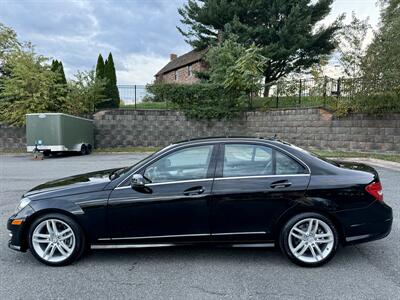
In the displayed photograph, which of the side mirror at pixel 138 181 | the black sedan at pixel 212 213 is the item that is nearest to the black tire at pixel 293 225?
the black sedan at pixel 212 213

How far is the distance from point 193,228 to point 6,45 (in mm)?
24610

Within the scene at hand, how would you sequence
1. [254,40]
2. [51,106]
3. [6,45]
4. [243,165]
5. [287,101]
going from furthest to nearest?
[6,45] → [254,40] → [51,106] → [287,101] → [243,165]

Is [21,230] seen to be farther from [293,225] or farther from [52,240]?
[293,225]

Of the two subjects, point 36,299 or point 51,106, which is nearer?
point 36,299

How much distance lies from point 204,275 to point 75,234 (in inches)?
60.6

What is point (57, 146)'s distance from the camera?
574 inches

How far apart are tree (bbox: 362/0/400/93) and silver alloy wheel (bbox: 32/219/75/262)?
12.9 metres

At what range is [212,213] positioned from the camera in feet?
11.2

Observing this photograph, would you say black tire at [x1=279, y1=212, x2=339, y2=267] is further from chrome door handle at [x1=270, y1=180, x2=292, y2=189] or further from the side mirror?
the side mirror

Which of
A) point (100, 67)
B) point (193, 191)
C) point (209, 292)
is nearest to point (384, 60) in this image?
point (193, 191)

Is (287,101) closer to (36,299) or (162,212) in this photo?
(162,212)

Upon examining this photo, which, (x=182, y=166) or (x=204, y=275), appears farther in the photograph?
(x=182, y=166)

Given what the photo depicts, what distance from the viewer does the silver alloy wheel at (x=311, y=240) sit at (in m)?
3.40

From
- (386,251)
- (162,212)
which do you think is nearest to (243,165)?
(162,212)
